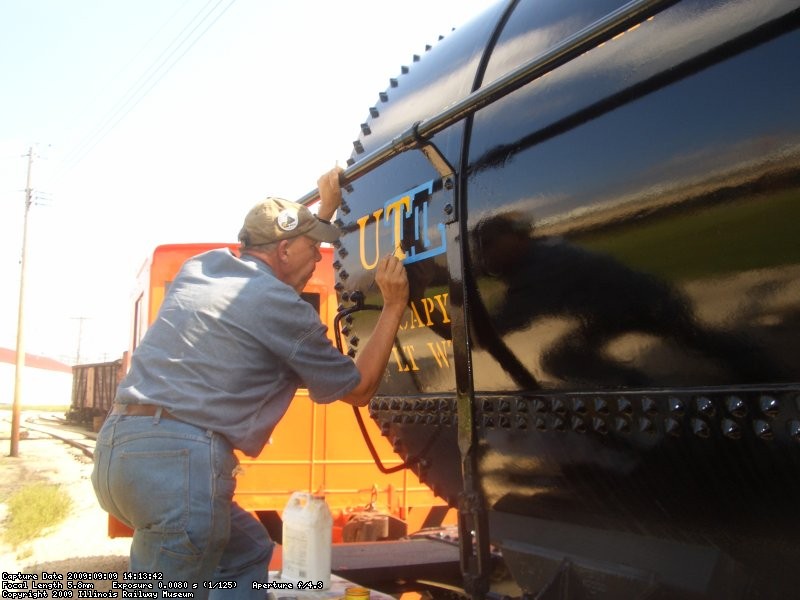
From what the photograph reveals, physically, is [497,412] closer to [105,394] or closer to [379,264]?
[379,264]

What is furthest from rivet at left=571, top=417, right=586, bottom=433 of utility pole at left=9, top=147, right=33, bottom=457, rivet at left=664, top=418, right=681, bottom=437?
utility pole at left=9, top=147, right=33, bottom=457

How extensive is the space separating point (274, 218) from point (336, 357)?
21.0 inches

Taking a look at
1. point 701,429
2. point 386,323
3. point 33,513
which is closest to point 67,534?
point 33,513

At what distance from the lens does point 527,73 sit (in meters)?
1.65

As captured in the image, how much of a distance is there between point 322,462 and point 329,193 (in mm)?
4335

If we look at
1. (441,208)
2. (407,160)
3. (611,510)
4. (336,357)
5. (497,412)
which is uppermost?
(407,160)

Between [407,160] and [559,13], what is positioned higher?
[559,13]

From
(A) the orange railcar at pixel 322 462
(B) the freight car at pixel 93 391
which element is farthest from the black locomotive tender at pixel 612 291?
(B) the freight car at pixel 93 391

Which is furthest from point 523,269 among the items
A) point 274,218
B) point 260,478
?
point 260,478

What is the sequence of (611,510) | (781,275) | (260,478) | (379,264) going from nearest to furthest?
(781,275)
(611,510)
(379,264)
(260,478)

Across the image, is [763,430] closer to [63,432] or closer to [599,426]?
[599,426]

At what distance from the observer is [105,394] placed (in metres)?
26.2

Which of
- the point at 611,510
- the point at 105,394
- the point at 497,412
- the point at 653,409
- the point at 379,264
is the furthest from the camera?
the point at 105,394

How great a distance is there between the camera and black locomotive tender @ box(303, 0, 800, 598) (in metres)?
1.33
